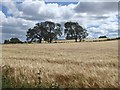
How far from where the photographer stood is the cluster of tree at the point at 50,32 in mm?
94875

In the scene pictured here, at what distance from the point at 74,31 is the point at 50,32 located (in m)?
8.98

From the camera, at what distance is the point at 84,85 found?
7070mm

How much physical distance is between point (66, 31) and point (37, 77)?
93.2 metres

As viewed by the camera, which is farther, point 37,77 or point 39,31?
point 39,31

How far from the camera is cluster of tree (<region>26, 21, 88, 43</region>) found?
94.9 meters

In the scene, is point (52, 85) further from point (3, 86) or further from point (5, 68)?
point (5, 68)

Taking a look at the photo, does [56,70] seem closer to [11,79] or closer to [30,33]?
[11,79]

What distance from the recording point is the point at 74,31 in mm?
100438

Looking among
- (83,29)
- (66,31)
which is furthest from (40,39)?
(83,29)

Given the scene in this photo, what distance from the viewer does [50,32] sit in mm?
95938

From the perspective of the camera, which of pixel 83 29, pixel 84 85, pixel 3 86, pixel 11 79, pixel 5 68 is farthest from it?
pixel 83 29

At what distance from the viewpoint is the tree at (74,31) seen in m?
100

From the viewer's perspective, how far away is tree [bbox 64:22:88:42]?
100000 mm

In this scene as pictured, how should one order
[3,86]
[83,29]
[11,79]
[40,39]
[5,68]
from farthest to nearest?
[83,29], [40,39], [5,68], [11,79], [3,86]
